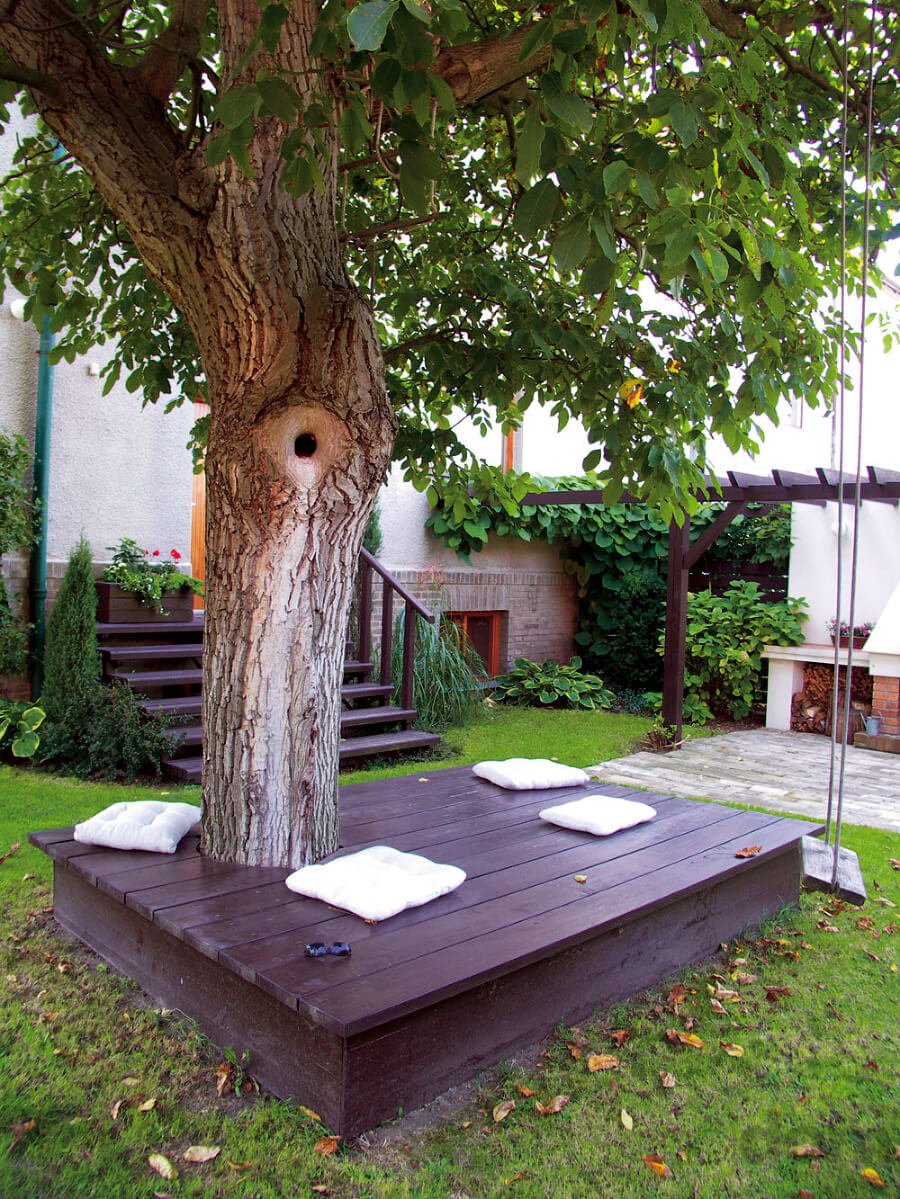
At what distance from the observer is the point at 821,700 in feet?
27.9

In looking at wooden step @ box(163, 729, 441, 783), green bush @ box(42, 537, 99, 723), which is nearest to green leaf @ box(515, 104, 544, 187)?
wooden step @ box(163, 729, 441, 783)

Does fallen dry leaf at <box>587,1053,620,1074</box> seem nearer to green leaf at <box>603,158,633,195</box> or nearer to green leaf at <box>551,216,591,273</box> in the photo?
green leaf at <box>551,216,591,273</box>

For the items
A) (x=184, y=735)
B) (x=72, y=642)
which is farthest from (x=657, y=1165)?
(x=72, y=642)

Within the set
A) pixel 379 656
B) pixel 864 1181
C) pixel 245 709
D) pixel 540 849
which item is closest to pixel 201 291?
pixel 245 709

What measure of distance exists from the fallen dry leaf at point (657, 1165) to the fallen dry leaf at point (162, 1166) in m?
1.08

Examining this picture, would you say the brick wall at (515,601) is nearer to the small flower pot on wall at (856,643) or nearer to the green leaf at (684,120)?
the small flower pot on wall at (856,643)

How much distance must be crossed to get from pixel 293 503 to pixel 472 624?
6.81 meters

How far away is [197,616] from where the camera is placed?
23.3 ft

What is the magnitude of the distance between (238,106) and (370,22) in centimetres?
51

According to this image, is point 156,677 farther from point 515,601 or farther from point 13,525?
point 515,601

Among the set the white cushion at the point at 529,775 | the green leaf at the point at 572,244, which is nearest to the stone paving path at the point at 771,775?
the white cushion at the point at 529,775

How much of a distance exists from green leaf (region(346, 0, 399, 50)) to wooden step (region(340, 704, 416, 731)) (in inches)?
199

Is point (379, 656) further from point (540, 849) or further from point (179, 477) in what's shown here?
point (540, 849)

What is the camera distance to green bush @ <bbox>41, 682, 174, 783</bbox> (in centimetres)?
529
